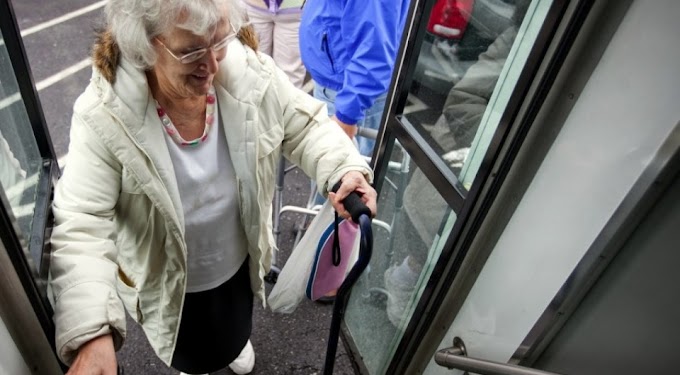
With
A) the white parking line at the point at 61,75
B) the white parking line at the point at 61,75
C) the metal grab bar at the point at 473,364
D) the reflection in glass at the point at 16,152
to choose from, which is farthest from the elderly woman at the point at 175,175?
the white parking line at the point at 61,75

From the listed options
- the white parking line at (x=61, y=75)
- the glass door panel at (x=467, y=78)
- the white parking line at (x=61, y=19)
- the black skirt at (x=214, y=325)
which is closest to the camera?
the glass door panel at (x=467, y=78)

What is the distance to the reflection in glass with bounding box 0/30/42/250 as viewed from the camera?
1.20 m

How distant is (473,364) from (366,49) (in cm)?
126

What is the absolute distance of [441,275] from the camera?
53.9 inches

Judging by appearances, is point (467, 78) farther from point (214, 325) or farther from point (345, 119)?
point (214, 325)

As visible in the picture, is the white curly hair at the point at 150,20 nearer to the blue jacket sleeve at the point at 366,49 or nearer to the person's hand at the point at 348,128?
the blue jacket sleeve at the point at 366,49

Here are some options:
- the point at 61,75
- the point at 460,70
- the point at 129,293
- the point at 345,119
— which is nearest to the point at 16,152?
the point at 129,293

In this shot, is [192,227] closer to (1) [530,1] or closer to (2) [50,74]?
(1) [530,1]

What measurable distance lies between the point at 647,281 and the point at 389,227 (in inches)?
48.8

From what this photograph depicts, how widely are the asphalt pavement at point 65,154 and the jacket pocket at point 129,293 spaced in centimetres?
66

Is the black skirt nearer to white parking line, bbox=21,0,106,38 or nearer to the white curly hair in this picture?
the white curly hair

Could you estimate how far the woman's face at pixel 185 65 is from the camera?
1.04 m

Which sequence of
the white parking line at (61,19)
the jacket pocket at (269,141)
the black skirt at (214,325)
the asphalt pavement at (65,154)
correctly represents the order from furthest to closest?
the white parking line at (61,19) → the asphalt pavement at (65,154) → the black skirt at (214,325) → the jacket pocket at (269,141)

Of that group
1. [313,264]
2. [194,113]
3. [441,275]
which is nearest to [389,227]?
[313,264]
